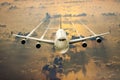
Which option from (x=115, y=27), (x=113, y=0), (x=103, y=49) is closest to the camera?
(x=103, y=49)

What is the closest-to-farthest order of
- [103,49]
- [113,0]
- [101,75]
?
[101,75] < [103,49] < [113,0]

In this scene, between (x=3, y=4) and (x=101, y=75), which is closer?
(x=101, y=75)

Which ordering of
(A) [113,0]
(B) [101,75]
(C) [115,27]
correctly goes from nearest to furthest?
1. (B) [101,75]
2. (C) [115,27]
3. (A) [113,0]

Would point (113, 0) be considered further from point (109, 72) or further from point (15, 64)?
point (15, 64)

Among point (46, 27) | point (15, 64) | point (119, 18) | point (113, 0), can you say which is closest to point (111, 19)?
point (119, 18)

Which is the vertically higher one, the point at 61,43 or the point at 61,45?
the point at 61,43

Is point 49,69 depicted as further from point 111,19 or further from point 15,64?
point 111,19

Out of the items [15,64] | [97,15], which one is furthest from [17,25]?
[97,15]

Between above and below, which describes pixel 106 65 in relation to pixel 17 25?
below

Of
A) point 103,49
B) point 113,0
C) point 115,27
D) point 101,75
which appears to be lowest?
point 101,75
